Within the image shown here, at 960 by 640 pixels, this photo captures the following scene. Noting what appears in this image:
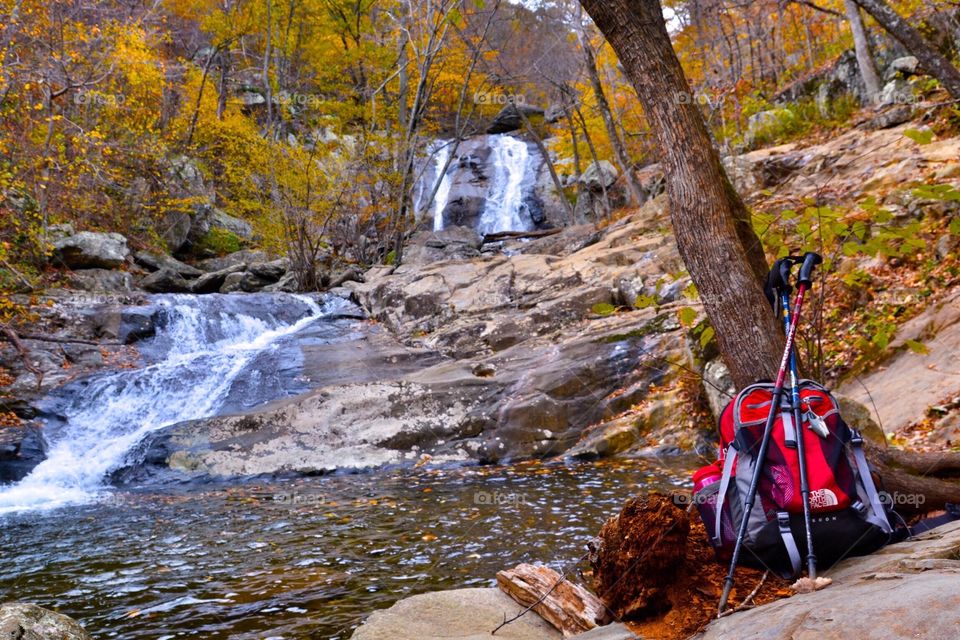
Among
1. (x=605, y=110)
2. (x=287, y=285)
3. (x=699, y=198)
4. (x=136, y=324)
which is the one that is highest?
(x=605, y=110)

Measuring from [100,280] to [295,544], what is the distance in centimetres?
1455

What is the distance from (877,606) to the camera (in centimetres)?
185

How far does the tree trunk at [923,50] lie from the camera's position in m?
4.19

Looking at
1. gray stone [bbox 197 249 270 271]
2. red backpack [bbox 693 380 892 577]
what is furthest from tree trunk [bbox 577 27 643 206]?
red backpack [bbox 693 380 892 577]

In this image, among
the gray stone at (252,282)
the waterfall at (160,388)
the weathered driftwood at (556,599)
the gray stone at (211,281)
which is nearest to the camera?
the weathered driftwood at (556,599)

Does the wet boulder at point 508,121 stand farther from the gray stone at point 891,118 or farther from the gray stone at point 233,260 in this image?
the gray stone at point 891,118

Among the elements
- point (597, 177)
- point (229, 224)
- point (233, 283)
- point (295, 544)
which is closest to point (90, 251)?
A: point (233, 283)

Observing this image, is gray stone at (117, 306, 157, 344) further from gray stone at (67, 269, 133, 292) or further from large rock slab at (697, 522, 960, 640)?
large rock slab at (697, 522, 960, 640)

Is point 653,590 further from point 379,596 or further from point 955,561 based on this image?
point 379,596

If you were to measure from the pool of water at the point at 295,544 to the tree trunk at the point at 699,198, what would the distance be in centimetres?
205

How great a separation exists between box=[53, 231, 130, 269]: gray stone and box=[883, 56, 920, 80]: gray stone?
19131 millimetres

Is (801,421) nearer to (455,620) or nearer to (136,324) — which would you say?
(455,620)

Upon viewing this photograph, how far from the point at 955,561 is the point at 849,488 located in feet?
1.67

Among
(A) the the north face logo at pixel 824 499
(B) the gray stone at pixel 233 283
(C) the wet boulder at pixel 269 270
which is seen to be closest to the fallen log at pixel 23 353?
(B) the gray stone at pixel 233 283
